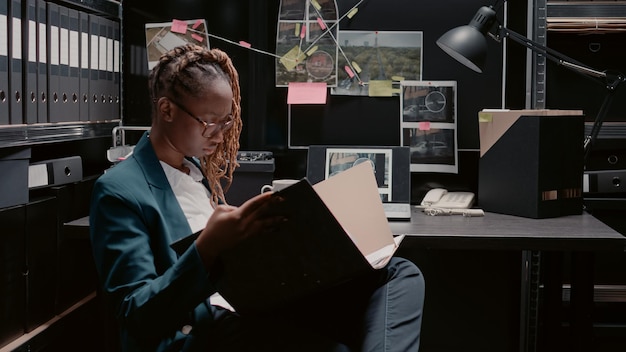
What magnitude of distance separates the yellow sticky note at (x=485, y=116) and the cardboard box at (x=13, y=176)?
1.31 meters

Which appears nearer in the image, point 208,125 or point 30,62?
point 208,125

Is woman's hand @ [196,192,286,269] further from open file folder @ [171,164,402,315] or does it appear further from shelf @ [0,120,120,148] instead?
shelf @ [0,120,120,148]

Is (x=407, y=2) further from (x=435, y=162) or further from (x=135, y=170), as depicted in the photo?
(x=135, y=170)

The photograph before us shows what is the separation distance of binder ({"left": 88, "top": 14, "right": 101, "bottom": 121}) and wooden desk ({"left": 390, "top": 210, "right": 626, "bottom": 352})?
96cm

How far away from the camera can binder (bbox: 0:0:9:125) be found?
1.67 m

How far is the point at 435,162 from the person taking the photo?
243 cm

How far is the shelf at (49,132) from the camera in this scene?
1.71 metres

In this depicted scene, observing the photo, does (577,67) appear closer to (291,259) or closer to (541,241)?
(541,241)

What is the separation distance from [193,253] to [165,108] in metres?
0.37

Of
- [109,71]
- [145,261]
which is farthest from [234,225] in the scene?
[109,71]

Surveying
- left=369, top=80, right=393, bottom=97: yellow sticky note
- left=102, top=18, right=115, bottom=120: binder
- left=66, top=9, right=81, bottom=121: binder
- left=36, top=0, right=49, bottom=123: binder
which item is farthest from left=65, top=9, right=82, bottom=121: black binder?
left=369, top=80, right=393, bottom=97: yellow sticky note

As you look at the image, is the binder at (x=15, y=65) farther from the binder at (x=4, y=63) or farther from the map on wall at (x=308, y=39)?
the map on wall at (x=308, y=39)

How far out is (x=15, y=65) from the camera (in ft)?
5.72

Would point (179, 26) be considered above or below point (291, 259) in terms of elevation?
above
